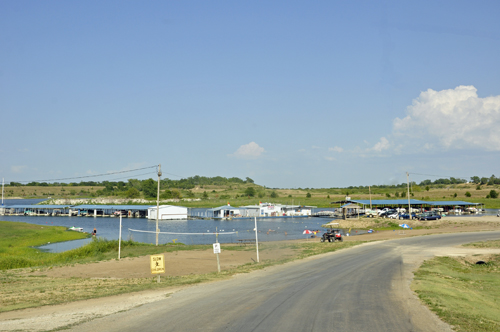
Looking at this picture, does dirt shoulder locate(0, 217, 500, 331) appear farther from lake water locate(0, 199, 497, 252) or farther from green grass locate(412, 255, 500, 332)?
green grass locate(412, 255, 500, 332)

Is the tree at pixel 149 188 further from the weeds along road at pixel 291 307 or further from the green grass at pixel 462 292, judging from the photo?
the weeds along road at pixel 291 307

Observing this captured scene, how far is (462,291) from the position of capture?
2070cm

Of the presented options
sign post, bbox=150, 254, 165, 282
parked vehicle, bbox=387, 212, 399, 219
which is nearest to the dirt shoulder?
sign post, bbox=150, 254, 165, 282

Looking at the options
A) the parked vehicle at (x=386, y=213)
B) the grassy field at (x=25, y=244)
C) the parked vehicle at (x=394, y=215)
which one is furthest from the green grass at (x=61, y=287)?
the parked vehicle at (x=386, y=213)

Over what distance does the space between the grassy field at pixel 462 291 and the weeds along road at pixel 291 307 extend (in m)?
0.64

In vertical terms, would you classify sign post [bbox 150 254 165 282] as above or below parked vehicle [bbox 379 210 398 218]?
above

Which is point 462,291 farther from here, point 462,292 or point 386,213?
point 386,213

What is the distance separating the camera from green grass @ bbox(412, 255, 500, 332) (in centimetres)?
1374

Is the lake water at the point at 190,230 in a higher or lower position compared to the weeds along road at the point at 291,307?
lower

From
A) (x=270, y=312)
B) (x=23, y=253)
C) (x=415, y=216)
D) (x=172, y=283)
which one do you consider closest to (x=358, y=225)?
(x=415, y=216)

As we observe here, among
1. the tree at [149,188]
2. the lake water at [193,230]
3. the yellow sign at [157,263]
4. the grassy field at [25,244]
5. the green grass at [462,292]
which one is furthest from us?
the tree at [149,188]

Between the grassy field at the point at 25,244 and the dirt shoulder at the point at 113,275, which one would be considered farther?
the grassy field at the point at 25,244

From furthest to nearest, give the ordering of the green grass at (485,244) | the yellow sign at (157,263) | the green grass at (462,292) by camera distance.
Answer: the green grass at (485,244) < the yellow sign at (157,263) < the green grass at (462,292)

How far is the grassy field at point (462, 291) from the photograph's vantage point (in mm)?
13773
